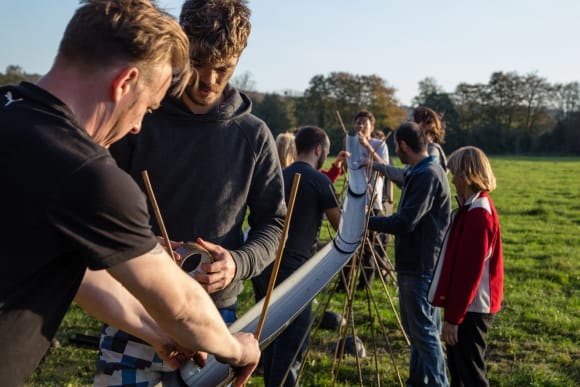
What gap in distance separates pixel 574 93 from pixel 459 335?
76.0 m

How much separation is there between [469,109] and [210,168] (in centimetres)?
6601

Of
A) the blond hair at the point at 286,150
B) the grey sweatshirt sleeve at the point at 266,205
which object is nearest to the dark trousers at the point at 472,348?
the grey sweatshirt sleeve at the point at 266,205

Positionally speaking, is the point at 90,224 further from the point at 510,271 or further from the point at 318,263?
the point at 510,271

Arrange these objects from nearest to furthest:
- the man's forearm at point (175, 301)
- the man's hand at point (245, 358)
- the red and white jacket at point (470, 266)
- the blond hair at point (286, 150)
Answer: the man's forearm at point (175, 301) → the man's hand at point (245, 358) → the red and white jacket at point (470, 266) → the blond hair at point (286, 150)

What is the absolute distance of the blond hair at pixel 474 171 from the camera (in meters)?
4.34

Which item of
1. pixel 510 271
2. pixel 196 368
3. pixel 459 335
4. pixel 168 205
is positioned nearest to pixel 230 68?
pixel 168 205

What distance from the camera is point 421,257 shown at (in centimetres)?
489

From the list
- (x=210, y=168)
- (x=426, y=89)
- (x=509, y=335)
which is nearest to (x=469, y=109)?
(x=426, y=89)

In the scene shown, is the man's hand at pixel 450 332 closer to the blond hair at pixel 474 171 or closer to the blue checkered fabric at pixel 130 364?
the blond hair at pixel 474 171

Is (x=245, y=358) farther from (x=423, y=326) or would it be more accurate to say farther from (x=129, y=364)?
(x=423, y=326)

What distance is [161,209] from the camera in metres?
2.44

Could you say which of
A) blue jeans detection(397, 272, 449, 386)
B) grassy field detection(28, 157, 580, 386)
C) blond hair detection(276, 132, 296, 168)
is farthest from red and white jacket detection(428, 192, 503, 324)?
blond hair detection(276, 132, 296, 168)

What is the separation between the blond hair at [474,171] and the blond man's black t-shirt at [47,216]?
341 cm

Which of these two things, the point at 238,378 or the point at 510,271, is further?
the point at 510,271
